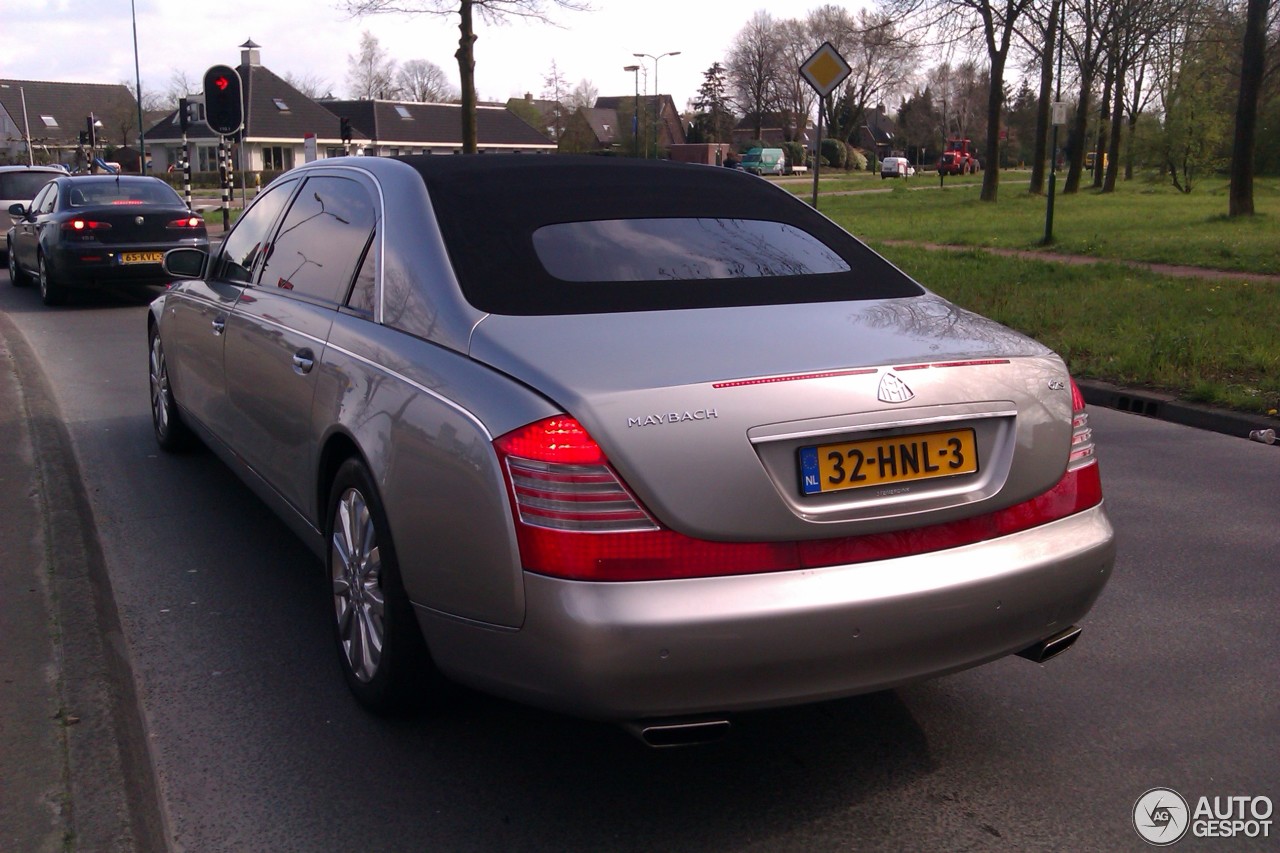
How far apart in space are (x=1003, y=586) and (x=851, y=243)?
1.56 meters

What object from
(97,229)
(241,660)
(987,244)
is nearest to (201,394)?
(241,660)

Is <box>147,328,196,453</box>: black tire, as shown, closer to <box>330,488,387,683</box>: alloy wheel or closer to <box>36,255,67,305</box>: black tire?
<box>330,488,387,683</box>: alloy wheel

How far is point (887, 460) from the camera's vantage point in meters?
2.86

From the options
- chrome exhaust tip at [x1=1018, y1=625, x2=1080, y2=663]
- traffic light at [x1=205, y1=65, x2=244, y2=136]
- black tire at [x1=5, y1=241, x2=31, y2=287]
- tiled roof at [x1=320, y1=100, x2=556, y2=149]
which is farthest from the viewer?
tiled roof at [x1=320, y1=100, x2=556, y2=149]

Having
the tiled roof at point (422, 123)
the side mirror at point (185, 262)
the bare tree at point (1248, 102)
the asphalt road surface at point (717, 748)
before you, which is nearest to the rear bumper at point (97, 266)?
the side mirror at point (185, 262)

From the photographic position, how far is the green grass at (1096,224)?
1733cm

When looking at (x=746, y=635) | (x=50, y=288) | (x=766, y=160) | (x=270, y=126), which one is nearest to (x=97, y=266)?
(x=50, y=288)

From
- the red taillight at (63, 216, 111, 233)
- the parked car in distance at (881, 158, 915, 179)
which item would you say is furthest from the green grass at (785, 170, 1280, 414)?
the parked car in distance at (881, 158, 915, 179)

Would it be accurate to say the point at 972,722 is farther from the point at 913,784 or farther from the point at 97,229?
the point at 97,229

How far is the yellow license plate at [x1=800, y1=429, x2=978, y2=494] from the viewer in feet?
9.12

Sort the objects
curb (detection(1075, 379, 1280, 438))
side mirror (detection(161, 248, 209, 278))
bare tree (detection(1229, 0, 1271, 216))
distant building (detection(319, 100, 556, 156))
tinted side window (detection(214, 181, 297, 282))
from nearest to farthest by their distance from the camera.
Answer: tinted side window (detection(214, 181, 297, 282))
side mirror (detection(161, 248, 209, 278))
curb (detection(1075, 379, 1280, 438))
bare tree (detection(1229, 0, 1271, 216))
distant building (detection(319, 100, 556, 156))

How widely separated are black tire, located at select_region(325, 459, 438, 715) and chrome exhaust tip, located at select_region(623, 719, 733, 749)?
78cm

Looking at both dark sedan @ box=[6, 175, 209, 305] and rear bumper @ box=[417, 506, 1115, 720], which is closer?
rear bumper @ box=[417, 506, 1115, 720]

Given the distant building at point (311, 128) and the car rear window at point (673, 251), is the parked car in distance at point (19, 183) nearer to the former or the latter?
the car rear window at point (673, 251)
